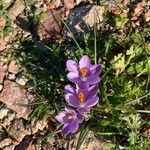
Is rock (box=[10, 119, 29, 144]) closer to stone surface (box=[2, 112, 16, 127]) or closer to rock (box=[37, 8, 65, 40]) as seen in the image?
stone surface (box=[2, 112, 16, 127])

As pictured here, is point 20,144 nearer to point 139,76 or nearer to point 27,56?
point 27,56

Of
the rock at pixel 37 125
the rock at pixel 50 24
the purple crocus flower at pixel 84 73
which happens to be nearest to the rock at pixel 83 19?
the rock at pixel 50 24

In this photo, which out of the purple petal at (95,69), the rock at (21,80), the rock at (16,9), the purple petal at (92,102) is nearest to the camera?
the purple petal at (92,102)

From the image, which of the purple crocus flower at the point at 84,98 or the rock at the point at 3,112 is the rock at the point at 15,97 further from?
the purple crocus flower at the point at 84,98

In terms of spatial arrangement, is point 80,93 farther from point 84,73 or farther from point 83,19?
point 83,19

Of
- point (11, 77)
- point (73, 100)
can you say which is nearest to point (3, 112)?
point (11, 77)

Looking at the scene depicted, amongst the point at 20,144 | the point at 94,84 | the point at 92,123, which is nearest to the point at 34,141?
the point at 20,144

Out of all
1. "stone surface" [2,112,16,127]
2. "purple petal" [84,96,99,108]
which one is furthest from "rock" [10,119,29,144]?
"purple petal" [84,96,99,108]
